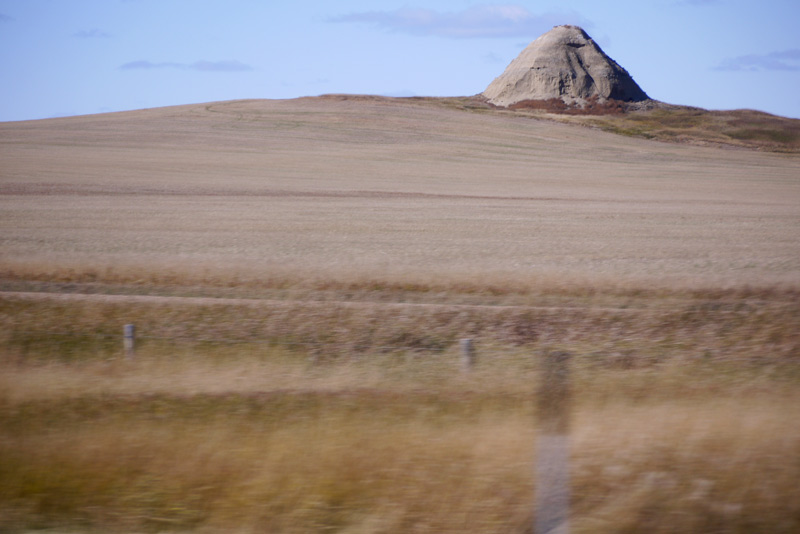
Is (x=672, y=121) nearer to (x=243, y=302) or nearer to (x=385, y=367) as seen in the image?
(x=243, y=302)

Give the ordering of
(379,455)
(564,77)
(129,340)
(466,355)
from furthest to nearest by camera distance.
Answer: (564,77), (129,340), (466,355), (379,455)

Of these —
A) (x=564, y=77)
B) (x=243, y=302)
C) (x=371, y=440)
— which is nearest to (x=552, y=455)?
(x=371, y=440)

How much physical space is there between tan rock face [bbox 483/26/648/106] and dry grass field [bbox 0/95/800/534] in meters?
68.4

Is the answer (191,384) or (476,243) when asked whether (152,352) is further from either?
(476,243)

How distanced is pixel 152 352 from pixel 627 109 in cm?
8578

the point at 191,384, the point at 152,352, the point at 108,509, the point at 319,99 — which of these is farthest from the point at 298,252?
the point at 319,99

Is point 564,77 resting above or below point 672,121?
above

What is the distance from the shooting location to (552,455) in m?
3.50

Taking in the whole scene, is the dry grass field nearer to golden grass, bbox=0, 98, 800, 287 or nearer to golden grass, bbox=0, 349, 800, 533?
golden grass, bbox=0, 349, 800, 533

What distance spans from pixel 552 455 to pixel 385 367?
15.0 ft

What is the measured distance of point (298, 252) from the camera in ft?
55.5

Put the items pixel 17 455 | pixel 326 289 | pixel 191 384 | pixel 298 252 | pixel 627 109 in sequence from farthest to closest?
pixel 627 109, pixel 298 252, pixel 326 289, pixel 191 384, pixel 17 455

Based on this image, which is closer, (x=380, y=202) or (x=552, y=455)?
(x=552, y=455)

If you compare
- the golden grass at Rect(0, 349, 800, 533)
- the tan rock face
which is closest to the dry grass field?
the golden grass at Rect(0, 349, 800, 533)
